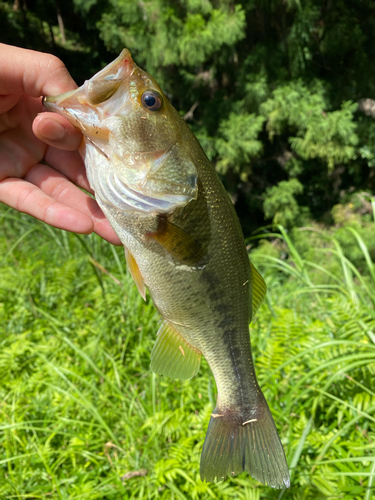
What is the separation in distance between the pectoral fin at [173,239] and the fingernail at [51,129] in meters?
0.53

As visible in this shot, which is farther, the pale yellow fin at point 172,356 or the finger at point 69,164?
the finger at point 69,164

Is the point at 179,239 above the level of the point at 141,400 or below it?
above

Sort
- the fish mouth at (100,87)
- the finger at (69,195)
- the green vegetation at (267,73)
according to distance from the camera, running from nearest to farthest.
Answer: the fish mouth at (100,87)
the finger at (69,195)
the green vegetation at (267,73)

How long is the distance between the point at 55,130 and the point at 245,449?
136 cm

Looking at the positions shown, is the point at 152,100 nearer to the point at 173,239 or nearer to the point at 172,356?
the point at 173,239

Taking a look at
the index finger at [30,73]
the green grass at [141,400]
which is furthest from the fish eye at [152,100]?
the green grass at [141,400]

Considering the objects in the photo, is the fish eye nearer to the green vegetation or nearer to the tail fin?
the tail fin

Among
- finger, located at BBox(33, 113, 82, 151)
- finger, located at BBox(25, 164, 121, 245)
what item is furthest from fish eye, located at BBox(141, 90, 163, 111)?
finger, located at BBox(25, 164, 121, 245)

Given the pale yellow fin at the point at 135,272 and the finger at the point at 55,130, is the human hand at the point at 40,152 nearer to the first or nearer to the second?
the finger at the point at 55,130

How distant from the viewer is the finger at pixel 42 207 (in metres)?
1.35

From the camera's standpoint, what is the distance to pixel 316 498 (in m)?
1.64

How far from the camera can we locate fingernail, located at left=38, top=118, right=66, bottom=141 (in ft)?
3.96

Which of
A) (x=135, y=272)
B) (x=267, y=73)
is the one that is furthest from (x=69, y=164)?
(x=267, y=73)

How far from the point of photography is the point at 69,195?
5.05ft
